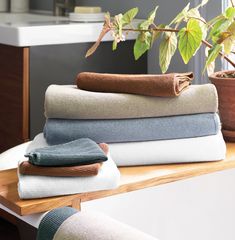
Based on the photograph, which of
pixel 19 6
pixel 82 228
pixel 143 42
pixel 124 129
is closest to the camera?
pixel 82 228

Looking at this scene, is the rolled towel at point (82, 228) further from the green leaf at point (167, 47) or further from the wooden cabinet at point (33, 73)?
the wooden cabinet at point (33, 73)

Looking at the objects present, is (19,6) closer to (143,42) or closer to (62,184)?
(143,42)

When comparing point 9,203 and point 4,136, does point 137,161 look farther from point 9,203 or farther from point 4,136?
point 4,136

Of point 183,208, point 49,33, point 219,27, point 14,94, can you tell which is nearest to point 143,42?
point 219,27

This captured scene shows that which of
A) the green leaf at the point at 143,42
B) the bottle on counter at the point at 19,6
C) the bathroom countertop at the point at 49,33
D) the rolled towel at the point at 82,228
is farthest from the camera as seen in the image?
the bottle on counter at the point at 19,6

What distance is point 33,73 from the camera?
2.46 m

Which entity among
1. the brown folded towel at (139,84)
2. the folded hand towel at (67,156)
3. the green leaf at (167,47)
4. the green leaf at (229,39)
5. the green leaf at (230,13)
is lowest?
the folded hand towel at (67,156)

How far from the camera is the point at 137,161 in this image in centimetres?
131

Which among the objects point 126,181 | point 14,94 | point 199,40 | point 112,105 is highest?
point 199,40

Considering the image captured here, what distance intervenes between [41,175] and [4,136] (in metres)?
1.54

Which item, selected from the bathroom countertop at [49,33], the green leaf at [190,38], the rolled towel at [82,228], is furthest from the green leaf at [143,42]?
the bathroom countertop at [49,33]

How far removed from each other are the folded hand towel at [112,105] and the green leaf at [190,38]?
17 centimetres

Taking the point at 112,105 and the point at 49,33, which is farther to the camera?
the point at 49,33

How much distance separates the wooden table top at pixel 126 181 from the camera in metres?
1.13
